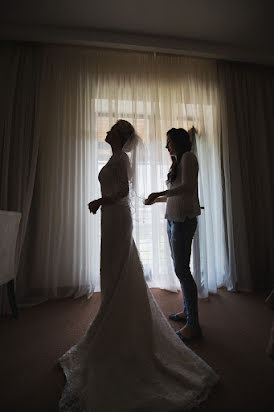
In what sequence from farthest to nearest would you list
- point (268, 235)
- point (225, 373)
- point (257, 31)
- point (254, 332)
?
point (268, 235) → point (257, 31) → point (254, 332) → point (225, 373)

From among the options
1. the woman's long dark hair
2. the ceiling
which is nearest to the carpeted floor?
the woman's long dark hair

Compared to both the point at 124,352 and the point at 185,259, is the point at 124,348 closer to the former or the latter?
the point at 124,352

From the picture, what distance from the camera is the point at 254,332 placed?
1549 mm

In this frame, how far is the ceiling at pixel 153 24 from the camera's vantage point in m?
2.09

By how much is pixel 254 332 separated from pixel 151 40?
123 inches

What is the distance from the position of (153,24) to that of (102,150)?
1.50 meters

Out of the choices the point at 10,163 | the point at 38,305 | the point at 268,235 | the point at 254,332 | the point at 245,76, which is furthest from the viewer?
the point at 245,76

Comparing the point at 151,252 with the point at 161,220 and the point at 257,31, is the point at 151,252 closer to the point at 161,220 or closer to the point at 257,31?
the point at 161,220

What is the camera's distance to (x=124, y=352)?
1.05 metres

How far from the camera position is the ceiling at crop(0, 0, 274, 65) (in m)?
2.09

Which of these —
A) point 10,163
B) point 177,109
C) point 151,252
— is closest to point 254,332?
point 151,252

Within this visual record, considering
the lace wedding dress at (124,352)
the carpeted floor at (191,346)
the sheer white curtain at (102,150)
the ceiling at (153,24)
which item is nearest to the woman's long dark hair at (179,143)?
the lace wedding dress at (124,352)

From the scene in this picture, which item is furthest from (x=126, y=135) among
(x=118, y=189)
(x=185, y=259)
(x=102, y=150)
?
(x=102, y=150)

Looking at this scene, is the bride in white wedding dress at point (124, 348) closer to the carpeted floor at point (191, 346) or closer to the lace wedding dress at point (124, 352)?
the lace wedding dress at point (124, 352)
